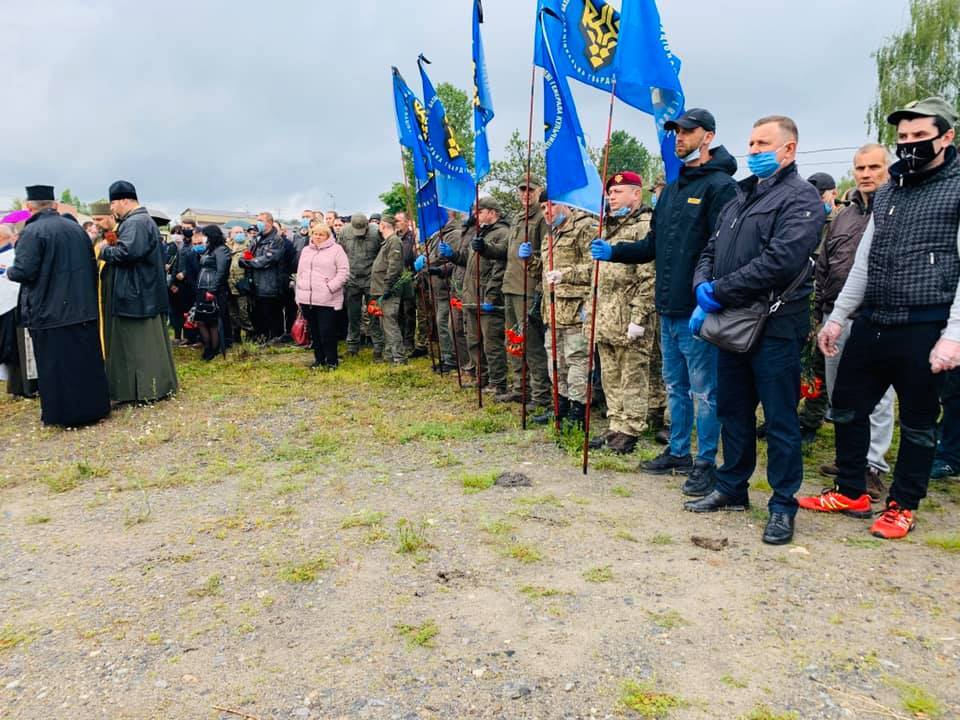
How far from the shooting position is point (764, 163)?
12.8 feet

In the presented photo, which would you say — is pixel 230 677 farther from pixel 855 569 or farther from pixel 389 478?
pixel 855 569

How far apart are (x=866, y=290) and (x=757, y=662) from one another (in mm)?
2167

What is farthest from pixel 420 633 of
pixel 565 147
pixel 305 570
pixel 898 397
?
pixel 565 147

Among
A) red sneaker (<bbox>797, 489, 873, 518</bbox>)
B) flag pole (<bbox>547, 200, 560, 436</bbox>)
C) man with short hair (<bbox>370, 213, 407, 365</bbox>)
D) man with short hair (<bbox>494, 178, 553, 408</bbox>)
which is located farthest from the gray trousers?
man with short hair (<bbox>370, 213, 407, 365</bbox>)

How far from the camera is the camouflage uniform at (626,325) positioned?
17.9 ft

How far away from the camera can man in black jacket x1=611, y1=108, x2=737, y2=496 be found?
4.53m

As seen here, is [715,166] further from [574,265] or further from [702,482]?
[702,482]

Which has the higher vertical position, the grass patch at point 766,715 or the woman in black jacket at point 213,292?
the woman in black jacket at point 213,292

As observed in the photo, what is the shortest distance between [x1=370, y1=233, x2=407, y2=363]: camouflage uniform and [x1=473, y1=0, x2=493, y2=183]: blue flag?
12.1ft

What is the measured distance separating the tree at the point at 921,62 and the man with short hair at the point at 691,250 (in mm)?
29873

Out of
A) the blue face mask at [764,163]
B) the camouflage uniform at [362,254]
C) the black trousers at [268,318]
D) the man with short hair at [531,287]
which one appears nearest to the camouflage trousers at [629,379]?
the man with short hair at [531,287]

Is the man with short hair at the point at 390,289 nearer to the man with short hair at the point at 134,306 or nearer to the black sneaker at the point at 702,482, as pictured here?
the man with short hair at the point at 134,306

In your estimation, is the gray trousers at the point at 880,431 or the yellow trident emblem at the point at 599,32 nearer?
the gray trousers at the point at 880,431

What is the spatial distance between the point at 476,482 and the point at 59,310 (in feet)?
15.1
